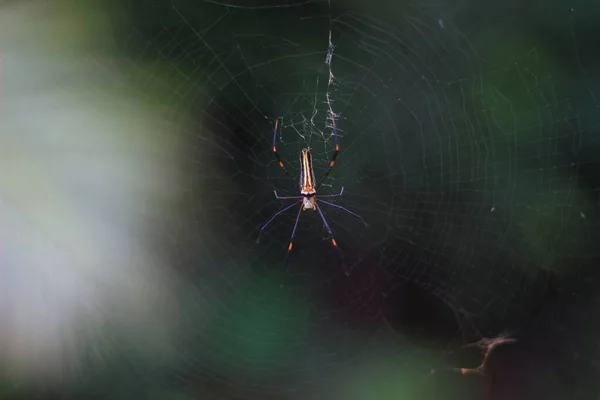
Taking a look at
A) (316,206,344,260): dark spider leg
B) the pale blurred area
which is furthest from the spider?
the pale blurred area

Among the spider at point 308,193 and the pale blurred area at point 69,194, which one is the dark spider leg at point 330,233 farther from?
the pale blurred area at point 69,194

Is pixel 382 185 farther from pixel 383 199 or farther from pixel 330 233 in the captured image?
pixel 330 233

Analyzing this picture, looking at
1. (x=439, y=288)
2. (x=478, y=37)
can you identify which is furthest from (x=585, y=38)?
(x=439, y=288)

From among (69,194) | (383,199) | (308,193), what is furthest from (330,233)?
(69,194)

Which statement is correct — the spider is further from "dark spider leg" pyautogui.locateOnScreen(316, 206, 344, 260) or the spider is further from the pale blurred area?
the pale blurred area

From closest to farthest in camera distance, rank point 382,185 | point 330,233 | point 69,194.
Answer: point 69,194 < point 382,185 < point 330,233

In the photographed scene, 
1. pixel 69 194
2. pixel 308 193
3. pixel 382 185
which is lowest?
pixel 69 194

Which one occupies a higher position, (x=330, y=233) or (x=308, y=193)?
(x=308, y=193)
